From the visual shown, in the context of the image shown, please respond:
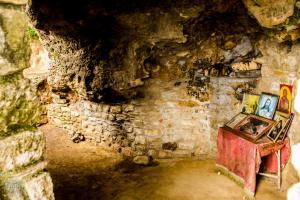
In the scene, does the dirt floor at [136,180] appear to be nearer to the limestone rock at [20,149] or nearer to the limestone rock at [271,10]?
the limestone rock at [271,10]

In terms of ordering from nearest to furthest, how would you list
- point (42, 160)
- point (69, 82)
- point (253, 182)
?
point (42, 160) → point (253, 182) → point (69, 82)

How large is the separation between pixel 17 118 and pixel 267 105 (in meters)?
3.95

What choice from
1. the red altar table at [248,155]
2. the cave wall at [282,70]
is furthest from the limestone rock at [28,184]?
the cave wall at [282,70]

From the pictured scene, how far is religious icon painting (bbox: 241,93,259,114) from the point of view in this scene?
4.87 meters

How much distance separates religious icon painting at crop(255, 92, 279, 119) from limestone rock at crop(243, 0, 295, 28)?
45.7 inches

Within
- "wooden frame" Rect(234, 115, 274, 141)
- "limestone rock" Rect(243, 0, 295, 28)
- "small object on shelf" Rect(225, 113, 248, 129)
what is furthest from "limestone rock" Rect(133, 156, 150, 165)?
"limestone rock" Rect(243, 0, 295, 28)

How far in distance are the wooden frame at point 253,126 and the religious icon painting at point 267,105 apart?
3.1 inches

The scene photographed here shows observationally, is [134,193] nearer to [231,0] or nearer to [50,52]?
[231,0]

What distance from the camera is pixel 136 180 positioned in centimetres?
501

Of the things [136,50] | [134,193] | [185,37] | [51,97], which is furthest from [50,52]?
[134,193]

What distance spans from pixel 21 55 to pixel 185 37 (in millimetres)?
3796

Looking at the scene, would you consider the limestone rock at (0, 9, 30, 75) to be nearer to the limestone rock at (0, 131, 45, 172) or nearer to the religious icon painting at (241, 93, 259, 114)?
the limestone rock at (0, 131, 45, 172)

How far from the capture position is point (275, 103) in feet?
14.8

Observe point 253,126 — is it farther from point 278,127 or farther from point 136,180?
point 136,180
